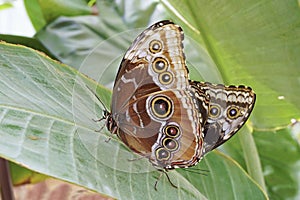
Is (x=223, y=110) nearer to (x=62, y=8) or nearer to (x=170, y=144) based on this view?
(x=170, y=144)

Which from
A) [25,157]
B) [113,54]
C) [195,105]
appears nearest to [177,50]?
[195,105]

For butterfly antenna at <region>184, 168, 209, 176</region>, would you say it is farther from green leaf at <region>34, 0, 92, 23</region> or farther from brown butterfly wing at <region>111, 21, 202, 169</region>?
green leaf at <region>34, 0, 92, 23</region>

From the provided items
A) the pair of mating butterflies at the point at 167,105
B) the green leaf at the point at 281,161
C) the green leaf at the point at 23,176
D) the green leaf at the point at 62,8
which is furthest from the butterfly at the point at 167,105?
the green leaf at the point at 62,8

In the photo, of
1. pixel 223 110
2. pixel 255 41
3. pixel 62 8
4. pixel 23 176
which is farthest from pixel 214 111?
pixel 62 8

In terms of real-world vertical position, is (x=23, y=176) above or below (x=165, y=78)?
below

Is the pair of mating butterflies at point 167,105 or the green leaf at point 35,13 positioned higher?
the pair of mating butterflies at point 167,105

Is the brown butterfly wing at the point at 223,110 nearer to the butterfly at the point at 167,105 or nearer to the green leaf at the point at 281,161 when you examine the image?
the butterfly at the point at 167,105

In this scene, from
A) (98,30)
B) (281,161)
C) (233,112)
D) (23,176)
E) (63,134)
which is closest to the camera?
(63,134)
